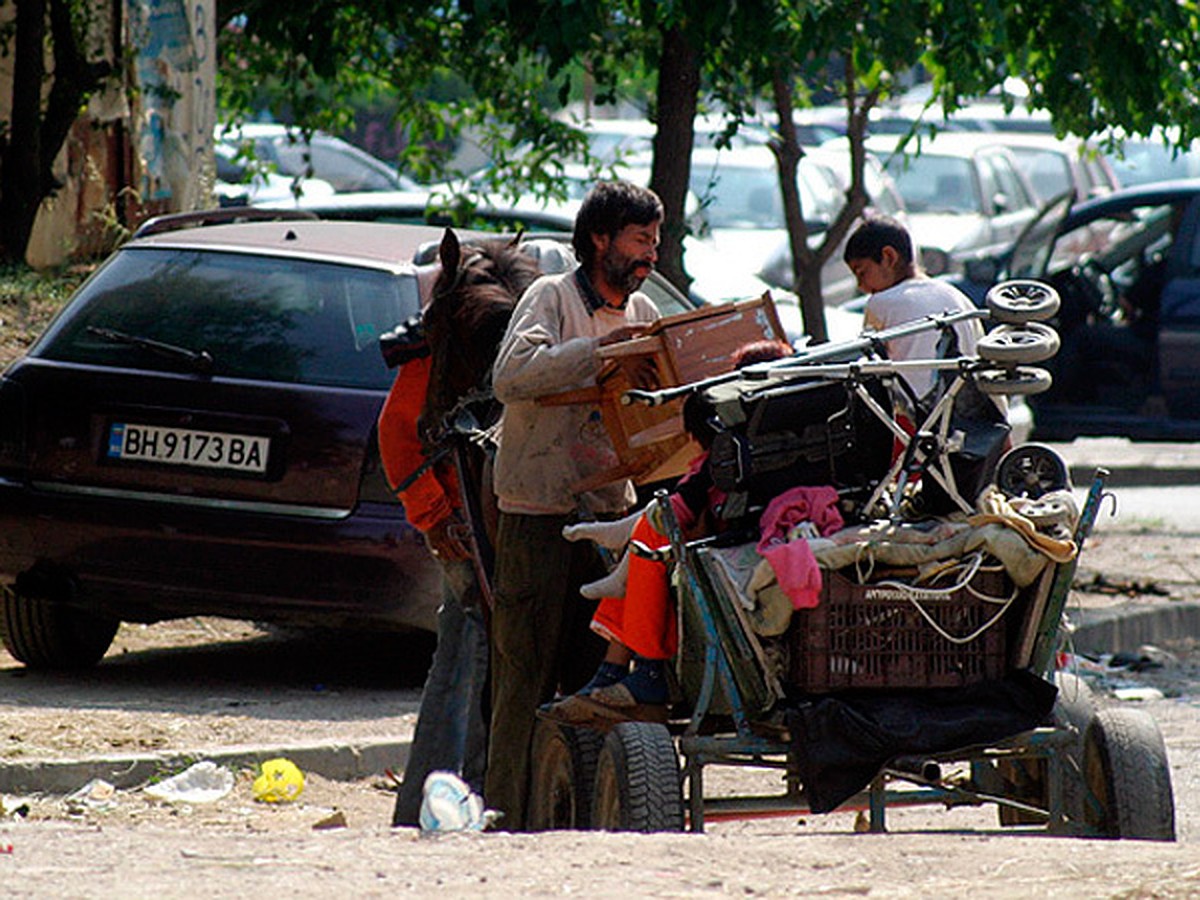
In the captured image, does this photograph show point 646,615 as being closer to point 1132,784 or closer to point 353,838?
point 353,838

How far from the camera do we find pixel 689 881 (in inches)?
179

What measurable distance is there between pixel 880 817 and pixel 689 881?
0.99 metres

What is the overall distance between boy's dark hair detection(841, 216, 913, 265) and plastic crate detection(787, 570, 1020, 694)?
187 cm

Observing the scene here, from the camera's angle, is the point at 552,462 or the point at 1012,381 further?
the point at 552,462

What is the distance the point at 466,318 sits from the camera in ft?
20.3

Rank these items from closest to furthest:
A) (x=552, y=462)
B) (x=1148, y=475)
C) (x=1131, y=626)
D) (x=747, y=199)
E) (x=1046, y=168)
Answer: (x=552, y=462) < (x=1131, y=626) < (x=1148, y=475) < (x=747, y=199) < (x=1046, y=168)

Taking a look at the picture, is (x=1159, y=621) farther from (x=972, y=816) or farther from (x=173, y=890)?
(x=173, y=890)

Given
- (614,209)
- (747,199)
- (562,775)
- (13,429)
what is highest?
(614,209)

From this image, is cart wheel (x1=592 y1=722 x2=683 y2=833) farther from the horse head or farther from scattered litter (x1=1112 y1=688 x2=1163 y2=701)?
scattered litter (x1=1112 y1=688 x2=1163 y2=701)

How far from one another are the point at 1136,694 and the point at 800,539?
168 inches

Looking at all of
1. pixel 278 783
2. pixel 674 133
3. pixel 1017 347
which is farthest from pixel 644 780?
pixel 674 133

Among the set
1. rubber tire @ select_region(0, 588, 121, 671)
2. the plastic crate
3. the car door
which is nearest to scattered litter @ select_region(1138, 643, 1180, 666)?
rubber tire @ select_region(0, 588, 121, 671)

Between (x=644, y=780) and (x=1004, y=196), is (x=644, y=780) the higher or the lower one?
the lower one

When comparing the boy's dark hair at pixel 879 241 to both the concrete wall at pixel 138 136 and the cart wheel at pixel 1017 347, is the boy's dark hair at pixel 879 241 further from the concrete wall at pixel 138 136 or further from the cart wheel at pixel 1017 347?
the concrete wall at pixel 138 136
